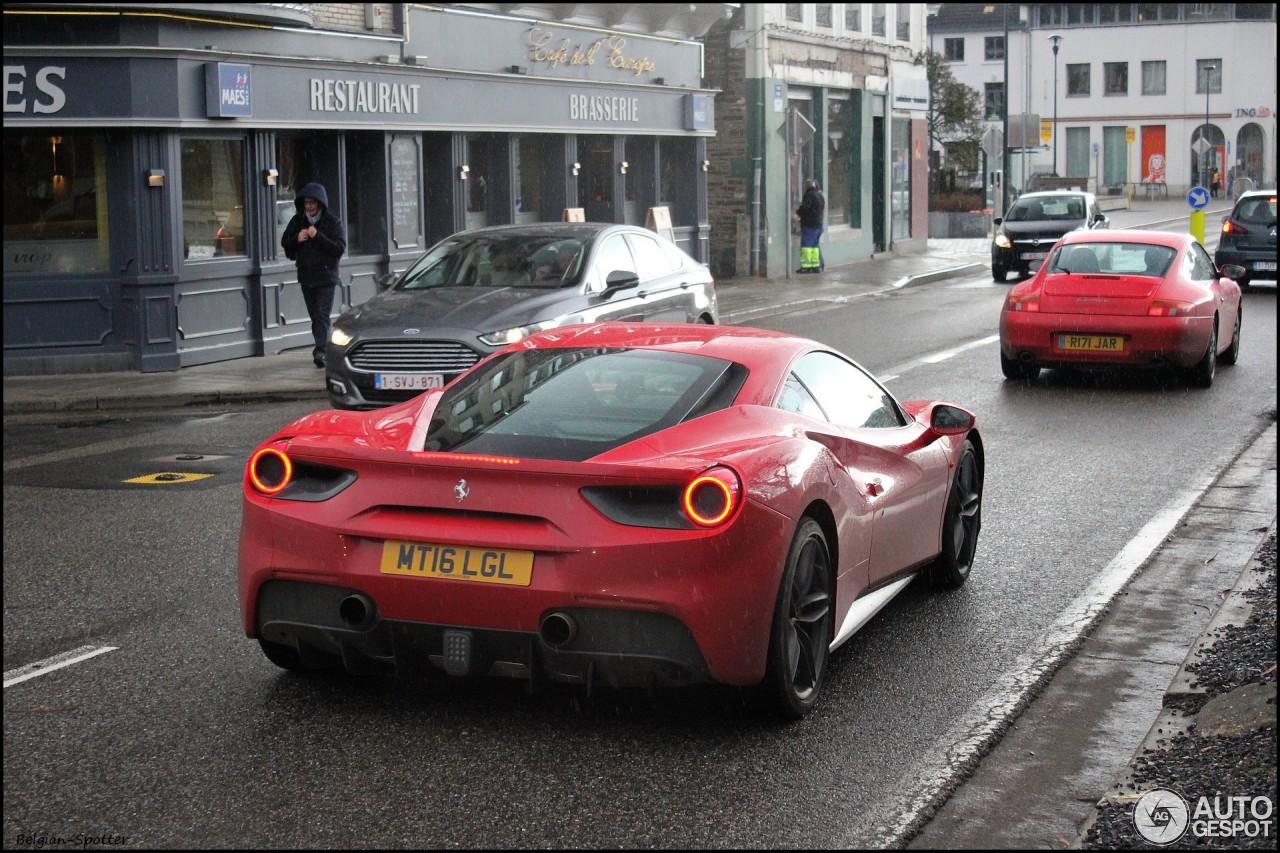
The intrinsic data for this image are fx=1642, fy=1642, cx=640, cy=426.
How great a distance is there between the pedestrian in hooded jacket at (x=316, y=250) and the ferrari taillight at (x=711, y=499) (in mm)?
12411

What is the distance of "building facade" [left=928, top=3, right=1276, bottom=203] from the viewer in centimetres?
8588

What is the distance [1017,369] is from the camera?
15078 millimetres

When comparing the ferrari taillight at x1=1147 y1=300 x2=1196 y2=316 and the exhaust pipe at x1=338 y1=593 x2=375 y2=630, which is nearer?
the exhaust pipe at x1=338 y1=593 x2=375 y2=630

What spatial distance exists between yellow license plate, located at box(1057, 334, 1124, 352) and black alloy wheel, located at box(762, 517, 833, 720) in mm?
9387

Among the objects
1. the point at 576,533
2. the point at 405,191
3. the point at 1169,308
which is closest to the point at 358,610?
the point at 576,533

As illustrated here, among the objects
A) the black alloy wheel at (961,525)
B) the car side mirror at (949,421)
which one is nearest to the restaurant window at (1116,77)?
the black alloy wheel at (961,525)

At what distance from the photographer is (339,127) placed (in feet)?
64.1

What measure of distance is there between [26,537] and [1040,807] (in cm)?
591

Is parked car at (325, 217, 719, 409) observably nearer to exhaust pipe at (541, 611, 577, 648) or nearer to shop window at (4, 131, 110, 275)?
shop window at (4, 131, 110, 275)

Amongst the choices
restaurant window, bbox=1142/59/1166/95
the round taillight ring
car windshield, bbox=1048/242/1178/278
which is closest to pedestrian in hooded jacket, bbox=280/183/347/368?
car windshield, bbox=1048/242/1178/278

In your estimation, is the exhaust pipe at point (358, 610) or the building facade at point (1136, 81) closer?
the exhaust pipe at point (358, 610)

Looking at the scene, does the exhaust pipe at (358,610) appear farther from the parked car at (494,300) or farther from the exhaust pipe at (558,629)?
the parked car at (494,300)

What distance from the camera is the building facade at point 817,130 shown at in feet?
102

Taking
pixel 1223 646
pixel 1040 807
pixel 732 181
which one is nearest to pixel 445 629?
pixel 1040 807
